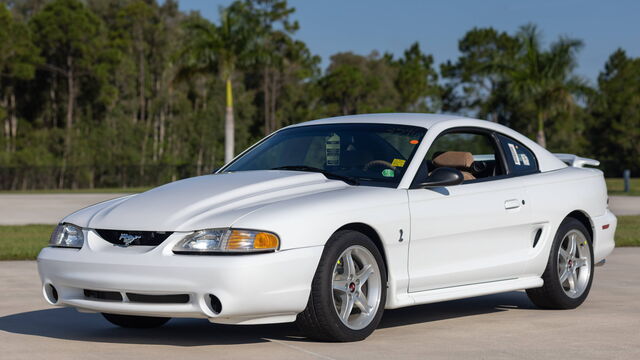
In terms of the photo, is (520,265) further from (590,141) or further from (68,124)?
(590,141)

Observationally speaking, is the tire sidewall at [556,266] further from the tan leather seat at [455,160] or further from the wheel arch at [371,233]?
the wheel arch at [371,233]

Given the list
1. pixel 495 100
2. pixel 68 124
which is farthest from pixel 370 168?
pixel 495 100

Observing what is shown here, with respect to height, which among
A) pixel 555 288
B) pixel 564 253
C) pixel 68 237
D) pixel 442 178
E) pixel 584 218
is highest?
pixel 442 178

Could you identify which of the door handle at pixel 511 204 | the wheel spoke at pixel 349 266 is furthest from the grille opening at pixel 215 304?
the door handle at pixel 511 204

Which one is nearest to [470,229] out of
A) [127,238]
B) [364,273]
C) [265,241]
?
[364,273]

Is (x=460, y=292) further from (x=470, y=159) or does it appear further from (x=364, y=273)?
(x=470, y=159)

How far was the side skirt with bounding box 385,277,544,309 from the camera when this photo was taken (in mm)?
7062

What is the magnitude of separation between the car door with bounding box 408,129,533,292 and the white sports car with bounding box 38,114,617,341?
0.04ft

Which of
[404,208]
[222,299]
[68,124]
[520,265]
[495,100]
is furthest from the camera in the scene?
[495,100]

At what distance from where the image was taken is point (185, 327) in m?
7.67

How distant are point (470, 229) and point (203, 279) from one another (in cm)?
235

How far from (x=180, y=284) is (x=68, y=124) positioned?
246 feet

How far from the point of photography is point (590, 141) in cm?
9244

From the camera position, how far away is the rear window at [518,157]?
27.8ft
